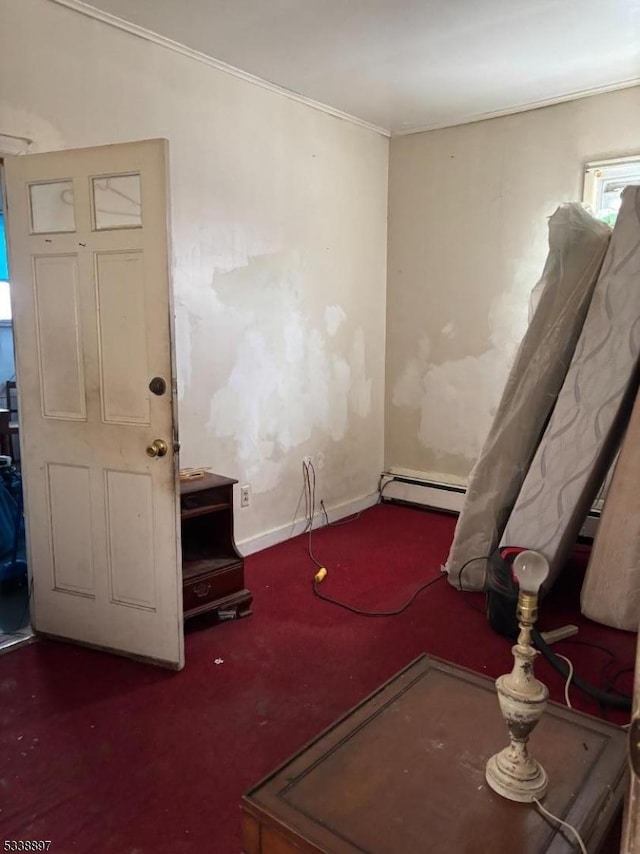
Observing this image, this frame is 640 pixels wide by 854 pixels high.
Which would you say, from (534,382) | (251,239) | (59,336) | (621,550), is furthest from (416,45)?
(621,550)

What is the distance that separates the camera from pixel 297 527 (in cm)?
411

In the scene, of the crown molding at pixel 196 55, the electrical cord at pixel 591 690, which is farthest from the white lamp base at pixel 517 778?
the crown molding at pixel 196 55

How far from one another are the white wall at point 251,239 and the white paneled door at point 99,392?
42 centimetres

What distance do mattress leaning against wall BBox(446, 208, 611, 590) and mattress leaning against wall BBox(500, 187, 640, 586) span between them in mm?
115

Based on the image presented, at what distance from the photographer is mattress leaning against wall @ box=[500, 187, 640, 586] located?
2.85 meters

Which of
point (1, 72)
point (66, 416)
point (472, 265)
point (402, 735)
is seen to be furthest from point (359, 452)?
point (402, 735)

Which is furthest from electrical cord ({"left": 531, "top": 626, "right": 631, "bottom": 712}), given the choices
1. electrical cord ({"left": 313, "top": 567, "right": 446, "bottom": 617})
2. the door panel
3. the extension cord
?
the door panel

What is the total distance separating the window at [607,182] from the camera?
144 inches

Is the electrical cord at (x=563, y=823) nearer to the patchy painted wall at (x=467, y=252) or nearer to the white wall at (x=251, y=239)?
the white wall at (x=251, y=239)

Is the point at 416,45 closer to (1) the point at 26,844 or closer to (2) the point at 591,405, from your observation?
(2) the point at 591,405

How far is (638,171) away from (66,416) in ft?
11.1

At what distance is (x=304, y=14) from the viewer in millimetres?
2742

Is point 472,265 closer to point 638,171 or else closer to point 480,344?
point 480,344

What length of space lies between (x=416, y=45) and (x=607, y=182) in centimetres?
148
